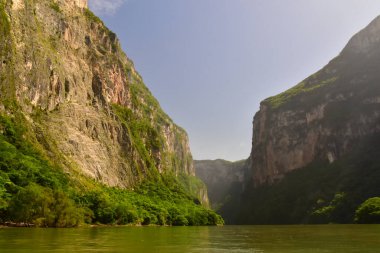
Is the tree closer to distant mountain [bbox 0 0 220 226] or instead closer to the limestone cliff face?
distant mountain [bbox 0 0 220 226]

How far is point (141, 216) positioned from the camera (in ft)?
384

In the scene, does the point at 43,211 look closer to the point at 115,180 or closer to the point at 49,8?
the point at 115,180

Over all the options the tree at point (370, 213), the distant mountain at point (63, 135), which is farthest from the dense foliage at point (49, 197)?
the tree at point (370, 213)

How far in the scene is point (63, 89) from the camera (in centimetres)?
13612

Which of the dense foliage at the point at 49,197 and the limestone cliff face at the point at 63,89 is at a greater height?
the limestone cliff face at the point at 63,89

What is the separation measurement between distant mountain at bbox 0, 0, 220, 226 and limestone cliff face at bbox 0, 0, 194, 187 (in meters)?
0.38

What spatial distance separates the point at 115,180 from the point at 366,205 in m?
90.1

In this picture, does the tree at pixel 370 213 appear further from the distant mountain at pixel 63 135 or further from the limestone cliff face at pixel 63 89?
the limestone cliff face at pixel 63 89

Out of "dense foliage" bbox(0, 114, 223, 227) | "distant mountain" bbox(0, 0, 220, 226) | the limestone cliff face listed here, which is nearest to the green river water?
"dense foliage" bbox(0, 114, 223, 227)

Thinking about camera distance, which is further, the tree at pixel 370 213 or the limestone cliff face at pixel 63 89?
the limestone cliff face at pixel 63 89

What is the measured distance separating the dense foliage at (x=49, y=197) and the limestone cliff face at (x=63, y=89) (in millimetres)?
8667

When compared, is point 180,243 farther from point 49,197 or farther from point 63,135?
point 63,135

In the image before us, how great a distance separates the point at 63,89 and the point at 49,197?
2922 inches

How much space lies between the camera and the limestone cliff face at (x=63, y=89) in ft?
383
